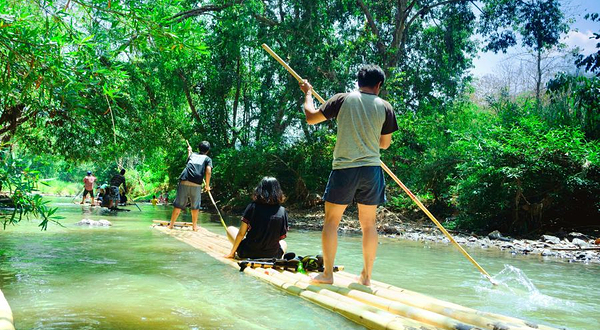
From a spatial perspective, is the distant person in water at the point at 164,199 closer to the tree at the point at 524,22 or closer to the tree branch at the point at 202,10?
the tree branch at the point at 202,10

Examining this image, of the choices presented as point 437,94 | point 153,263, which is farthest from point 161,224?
point 437,94

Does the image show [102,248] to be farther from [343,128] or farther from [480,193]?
[480,193]

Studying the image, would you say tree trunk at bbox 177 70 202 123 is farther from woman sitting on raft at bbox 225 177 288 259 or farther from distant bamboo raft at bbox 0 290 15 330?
distant bamboo raft at bbox 0 290 15 330

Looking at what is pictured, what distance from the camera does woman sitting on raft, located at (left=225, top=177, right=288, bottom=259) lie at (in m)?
5.07

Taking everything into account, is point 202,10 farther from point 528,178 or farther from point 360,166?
point 360,166

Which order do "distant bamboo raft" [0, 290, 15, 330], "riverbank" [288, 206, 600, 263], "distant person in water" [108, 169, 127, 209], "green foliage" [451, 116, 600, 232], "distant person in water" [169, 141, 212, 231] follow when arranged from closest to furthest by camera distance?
"distant bamboo raft" [0, 290, 15, 330], "riverbank" [288, 206, 600, 263], "distant person in water" [169, 141, 212, 231], "green foliage" [451, 116, 600, 232], "distant person in water" [108, 169, 127, 209]

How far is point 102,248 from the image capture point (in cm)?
640

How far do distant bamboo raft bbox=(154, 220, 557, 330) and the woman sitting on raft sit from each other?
1.55 feet

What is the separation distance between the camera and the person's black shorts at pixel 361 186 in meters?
4.02

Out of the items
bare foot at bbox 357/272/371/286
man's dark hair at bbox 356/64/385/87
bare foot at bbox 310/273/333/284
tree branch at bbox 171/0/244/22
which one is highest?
tree branch at bbox 171/0/244/22

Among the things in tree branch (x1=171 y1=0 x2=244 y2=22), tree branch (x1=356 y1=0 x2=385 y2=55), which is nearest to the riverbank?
tree branch (x1=356 y1=0 x2=385 y2=55)

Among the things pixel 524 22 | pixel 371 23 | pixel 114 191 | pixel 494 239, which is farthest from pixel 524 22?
pixel 114 191

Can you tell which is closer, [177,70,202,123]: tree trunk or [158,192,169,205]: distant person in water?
[177,70,202,123]: tree trunk

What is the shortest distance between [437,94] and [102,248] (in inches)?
601
